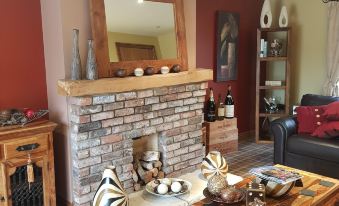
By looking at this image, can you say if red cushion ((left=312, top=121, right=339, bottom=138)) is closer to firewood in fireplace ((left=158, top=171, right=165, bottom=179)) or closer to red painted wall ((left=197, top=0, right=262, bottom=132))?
red painted wall ((left=197, top=0, right=262, bottom=132))

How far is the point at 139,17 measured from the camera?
3102 mm

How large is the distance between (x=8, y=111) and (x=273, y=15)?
3.97 metres

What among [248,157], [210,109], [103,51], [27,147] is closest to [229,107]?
[210,109]

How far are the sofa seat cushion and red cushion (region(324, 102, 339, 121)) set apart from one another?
0.21 metres

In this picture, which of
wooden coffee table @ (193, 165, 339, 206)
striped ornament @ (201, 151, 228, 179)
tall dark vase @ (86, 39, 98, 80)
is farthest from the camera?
striped ornament @ (201, 151, 228, 179)

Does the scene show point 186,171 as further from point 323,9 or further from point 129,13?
point 323,9

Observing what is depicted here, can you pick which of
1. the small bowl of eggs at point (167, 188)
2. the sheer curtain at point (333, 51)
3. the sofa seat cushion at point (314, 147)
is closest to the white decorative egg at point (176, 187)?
the small bowl of eggs at point (167, 188)

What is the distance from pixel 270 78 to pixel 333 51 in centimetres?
99

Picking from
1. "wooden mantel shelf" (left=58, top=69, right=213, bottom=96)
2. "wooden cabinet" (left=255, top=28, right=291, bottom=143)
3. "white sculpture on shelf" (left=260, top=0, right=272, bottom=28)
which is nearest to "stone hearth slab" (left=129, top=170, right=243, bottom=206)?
"wooden mantel shelf" (left=58, top=69, right=213, bottom=96)

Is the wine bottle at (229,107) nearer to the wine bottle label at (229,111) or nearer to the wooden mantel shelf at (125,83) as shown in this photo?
the wine bottle label at (229,111)

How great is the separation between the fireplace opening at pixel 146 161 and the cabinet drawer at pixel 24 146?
90 centimetres

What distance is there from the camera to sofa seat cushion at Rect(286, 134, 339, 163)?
10.7 feet

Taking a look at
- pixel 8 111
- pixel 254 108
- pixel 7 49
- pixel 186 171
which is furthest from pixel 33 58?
pixel 254 108

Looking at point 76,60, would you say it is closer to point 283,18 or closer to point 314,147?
point 314,147
